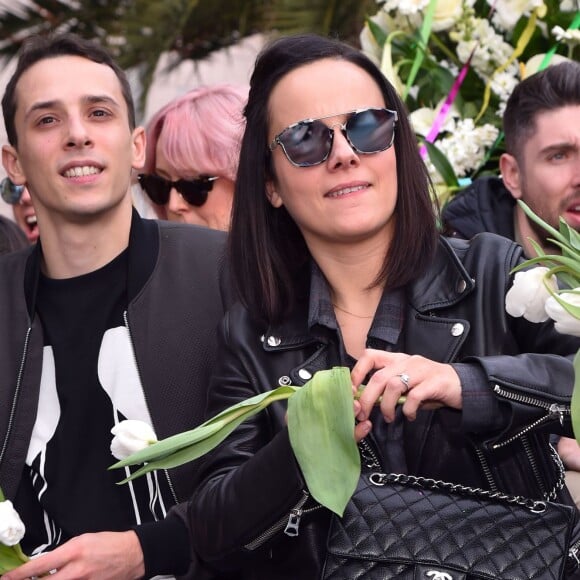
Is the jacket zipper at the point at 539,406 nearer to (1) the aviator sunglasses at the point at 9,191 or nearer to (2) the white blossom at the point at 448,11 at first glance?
(2) the white blossom at the point at 448,11

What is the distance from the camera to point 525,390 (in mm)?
2416

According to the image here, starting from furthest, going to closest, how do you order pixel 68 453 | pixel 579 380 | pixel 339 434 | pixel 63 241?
pixel 63 241 < pixel 68 453 < pixel 339 434 < pixel 579 380

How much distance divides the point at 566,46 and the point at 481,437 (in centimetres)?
247

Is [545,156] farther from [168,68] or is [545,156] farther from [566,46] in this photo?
[168,68]

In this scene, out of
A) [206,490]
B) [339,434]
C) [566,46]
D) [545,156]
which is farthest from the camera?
[566,46]

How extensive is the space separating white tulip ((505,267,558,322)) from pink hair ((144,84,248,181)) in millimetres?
2410

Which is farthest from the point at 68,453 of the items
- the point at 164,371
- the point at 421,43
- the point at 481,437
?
the point at 421,43

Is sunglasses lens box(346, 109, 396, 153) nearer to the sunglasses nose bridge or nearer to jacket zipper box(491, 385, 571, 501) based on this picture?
the sunglasses nose bridge

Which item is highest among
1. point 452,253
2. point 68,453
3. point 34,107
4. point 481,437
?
point 34,107

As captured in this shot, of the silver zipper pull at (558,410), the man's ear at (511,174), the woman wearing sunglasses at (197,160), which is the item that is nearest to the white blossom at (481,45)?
the man's ear at (511,174)

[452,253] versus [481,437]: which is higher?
[452,253]

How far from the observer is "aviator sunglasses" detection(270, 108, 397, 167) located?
2846mm

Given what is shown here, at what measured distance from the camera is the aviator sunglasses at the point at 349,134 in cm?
285

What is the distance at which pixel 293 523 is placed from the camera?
8.60ft
